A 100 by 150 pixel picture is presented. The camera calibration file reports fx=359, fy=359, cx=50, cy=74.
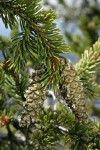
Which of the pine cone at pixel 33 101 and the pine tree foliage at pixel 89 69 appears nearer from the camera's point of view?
the pine cone at pixel 33 101

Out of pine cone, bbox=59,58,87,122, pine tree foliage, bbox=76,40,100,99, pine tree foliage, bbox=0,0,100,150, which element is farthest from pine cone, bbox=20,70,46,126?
pine tree foliage, bbox=76,40,100,99

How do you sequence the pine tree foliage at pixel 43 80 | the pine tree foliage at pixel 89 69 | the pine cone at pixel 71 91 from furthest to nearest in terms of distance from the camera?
the pine tree foliage at pixel 89 69, the pine cone at pixel 71 91, the pine tree foliage at pixel 43 80

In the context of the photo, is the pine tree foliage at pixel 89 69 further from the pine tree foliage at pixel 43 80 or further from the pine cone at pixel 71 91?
the pine cone at pixel 71 91

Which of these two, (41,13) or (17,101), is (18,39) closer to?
(41,13)

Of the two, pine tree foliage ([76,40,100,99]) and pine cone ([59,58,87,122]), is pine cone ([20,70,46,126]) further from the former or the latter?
pine tree foliage ([76,40,100,99])

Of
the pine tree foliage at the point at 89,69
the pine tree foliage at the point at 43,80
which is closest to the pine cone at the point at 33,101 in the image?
the pine tree foliage at the point at 43,80

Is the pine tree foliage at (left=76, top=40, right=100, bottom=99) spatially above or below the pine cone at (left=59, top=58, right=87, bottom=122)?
above

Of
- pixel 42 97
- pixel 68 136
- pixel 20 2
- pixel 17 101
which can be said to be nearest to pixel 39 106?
pixel 42 97

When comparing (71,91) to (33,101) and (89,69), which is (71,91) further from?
(89,69)

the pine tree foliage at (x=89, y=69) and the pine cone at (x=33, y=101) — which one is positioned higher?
the pine tree foliage at (x=89, y=69)
